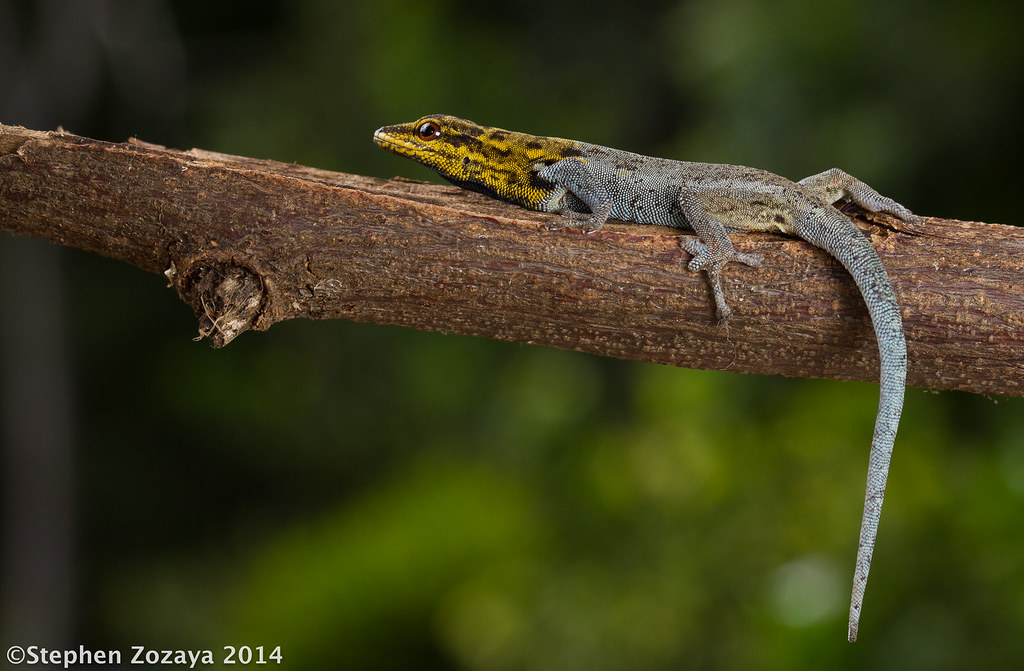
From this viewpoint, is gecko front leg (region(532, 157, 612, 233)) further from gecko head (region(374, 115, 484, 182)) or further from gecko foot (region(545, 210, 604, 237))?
gecko head (region(374, 115, 484, 182))

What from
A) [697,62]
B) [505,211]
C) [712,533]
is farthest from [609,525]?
[697,62]

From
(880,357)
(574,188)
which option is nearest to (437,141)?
(574,188)

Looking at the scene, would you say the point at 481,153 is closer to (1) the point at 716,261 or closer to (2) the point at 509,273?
(2) the point at 509,273

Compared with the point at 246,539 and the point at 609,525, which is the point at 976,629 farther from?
the point at 246,539

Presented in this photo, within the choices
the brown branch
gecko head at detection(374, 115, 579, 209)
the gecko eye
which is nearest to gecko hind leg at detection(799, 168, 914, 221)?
the brown branch

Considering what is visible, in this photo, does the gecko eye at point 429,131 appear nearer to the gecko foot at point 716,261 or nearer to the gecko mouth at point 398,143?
the gecko mouth at point 398,143

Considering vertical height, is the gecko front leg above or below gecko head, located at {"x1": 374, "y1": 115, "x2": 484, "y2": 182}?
below
